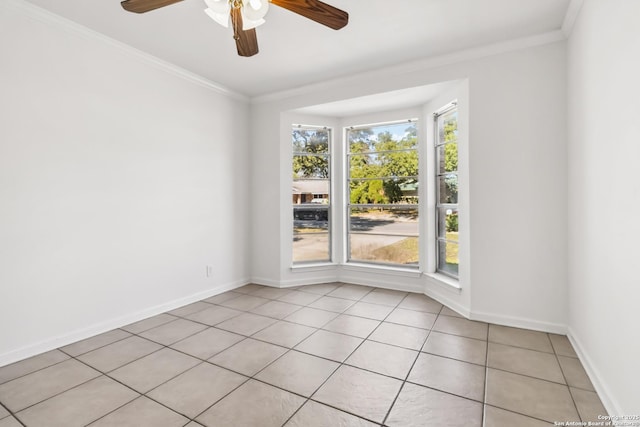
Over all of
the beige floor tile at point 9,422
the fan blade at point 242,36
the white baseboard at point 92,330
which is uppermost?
the fan blade at point 242,36

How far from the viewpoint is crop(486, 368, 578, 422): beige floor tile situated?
5.74ft

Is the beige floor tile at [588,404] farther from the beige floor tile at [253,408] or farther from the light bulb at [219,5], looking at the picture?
the light bulb at [219,5]

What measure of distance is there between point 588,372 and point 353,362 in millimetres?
1611

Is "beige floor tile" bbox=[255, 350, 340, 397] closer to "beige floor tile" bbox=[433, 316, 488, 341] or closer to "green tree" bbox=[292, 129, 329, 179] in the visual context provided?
"beige floor tile" bbox=[433, 316, 488, 341]

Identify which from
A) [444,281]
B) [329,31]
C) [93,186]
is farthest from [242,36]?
[444,281]

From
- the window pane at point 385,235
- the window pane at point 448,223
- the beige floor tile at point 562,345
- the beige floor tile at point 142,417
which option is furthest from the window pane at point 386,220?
the beige floor tile at point 142,417

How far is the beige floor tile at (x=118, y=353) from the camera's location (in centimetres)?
233

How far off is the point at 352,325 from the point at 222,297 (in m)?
1.83

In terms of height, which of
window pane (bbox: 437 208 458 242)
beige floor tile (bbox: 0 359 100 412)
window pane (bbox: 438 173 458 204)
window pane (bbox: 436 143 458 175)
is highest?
window pane (bbox: 436 143 458 175)

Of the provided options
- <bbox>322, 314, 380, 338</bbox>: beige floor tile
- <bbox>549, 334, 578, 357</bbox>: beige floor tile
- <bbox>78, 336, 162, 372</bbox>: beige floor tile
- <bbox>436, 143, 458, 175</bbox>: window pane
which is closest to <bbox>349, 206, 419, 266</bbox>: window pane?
<bbox>436, 143, 458, 175</bbox>: window pane

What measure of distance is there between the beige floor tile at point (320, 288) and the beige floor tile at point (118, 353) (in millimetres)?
2007

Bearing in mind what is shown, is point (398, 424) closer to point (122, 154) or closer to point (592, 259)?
point (592, 259)

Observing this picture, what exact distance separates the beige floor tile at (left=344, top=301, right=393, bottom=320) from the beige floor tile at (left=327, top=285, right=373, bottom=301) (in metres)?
0.26

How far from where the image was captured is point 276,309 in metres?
3.50
